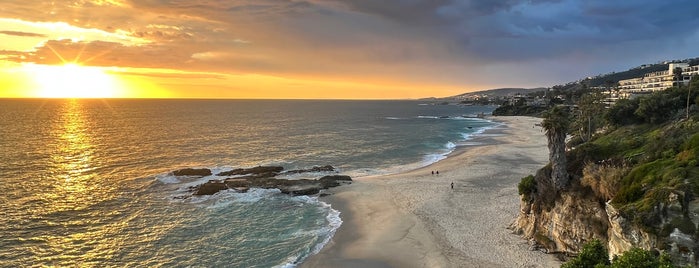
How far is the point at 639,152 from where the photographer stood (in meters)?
30.3

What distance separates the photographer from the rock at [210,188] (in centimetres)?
4784

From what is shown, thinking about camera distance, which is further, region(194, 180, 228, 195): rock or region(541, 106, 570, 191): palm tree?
region(194, 180, 228, 195): rock

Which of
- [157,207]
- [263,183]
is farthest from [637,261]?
[263,183]

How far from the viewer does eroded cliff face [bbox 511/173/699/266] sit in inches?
746

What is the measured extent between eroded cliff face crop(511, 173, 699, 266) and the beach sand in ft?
5.03

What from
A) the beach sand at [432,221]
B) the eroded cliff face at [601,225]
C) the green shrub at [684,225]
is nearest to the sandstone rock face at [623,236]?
the eroded cliff face at [601,225]

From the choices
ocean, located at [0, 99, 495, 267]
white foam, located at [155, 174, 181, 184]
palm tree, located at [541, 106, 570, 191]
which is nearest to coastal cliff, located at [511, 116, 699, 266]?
palm tree, located at [541, 106, 570, 191]

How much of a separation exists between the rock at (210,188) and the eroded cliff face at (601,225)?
32551mm

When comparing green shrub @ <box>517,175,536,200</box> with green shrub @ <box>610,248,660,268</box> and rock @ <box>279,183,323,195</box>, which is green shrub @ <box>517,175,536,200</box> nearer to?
green shrub @ <box>610,248,660,268</box>

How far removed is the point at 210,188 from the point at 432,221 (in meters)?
26.6

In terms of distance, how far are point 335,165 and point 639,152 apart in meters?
43.8

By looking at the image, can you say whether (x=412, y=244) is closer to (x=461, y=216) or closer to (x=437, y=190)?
(x=461, y=216)

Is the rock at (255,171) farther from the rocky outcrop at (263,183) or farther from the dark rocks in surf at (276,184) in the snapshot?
the dark rocks in surf at (276,184)

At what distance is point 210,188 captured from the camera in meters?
48.8
